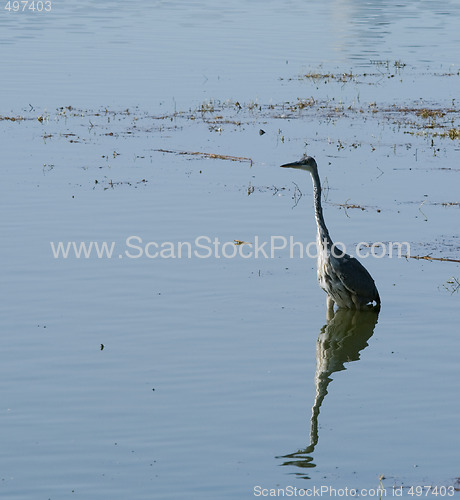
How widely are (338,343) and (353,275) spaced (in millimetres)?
825

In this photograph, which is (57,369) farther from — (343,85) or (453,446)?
(343,85)

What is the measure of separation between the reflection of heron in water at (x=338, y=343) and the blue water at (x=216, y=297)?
0.04 m

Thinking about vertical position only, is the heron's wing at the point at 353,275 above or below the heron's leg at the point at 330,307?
above

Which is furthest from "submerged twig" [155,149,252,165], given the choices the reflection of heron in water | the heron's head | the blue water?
the reflection of heron in water

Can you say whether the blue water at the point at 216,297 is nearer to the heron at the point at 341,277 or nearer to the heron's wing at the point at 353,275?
Result: the heron at the point at 341,277

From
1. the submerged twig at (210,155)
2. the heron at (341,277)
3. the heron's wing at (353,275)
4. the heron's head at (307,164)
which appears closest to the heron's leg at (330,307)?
the heron at (341,277)

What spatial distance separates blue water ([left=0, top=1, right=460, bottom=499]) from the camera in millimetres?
7484

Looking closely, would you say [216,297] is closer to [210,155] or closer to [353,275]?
[353,275]

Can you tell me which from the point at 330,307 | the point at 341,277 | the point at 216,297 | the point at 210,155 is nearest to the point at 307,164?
the point at 341,277

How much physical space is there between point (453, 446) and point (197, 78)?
1941cm

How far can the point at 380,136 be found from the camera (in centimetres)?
1961

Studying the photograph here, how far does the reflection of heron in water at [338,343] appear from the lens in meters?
8.96

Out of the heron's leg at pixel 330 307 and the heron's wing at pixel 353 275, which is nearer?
the heron's wing at pixel 353 275

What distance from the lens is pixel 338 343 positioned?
10.2 meters
